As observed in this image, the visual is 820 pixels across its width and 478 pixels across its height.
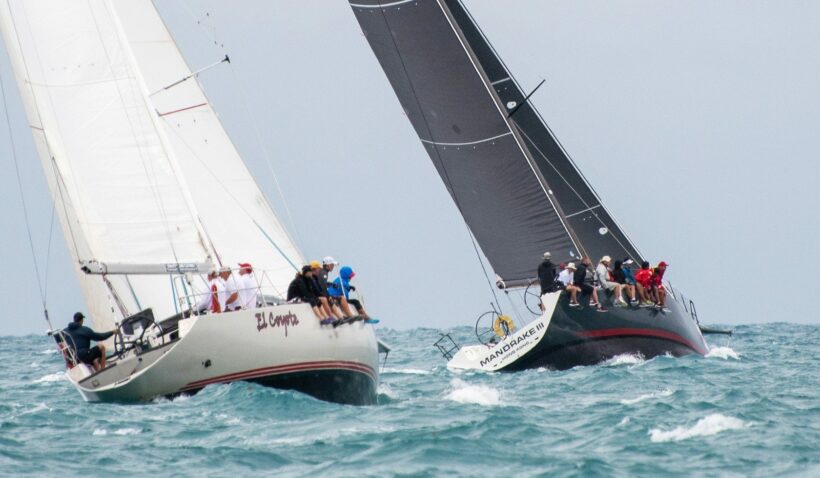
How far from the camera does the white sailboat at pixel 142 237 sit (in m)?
16.8

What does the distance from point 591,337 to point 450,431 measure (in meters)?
9.05

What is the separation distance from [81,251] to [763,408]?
9.68 metres

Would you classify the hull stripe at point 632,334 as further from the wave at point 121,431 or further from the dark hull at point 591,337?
the wave at point 121,431

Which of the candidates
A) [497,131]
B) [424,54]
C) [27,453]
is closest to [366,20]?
[424,54]

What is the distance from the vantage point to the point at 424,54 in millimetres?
25688

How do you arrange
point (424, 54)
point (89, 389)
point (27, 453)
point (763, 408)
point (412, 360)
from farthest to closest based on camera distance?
point (412, 360)
point (424, 54)
point (89, 389)
point (763, 408)
point (27, 453)

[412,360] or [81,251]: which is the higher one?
[81,251]

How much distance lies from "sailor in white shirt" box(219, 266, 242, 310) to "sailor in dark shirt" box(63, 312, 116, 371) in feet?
6.42

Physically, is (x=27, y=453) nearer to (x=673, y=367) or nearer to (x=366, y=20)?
(x=673, y=367)

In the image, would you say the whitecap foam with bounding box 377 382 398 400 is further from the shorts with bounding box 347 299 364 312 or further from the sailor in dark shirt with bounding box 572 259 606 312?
the sailor in dark shirt with bounding box 572 259 606 312

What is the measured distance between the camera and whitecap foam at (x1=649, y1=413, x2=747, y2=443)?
14.1 meters

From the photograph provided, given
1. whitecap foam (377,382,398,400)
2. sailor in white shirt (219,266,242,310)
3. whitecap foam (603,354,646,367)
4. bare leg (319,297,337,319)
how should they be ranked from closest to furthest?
1. bare leg (319,297,337,319)
2. sailor in white shirt (219,266,242,310)
3. whitecap foam (377,382,398,400)
4. whitecap foam (603,354,646,367)

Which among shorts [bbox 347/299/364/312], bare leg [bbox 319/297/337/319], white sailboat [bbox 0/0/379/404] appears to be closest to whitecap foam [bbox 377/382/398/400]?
white sailboat [bbox 0/0/379/404]

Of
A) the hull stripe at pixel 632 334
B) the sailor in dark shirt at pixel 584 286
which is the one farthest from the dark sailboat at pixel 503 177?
the sailor in dark shirt at pixel 584 286
